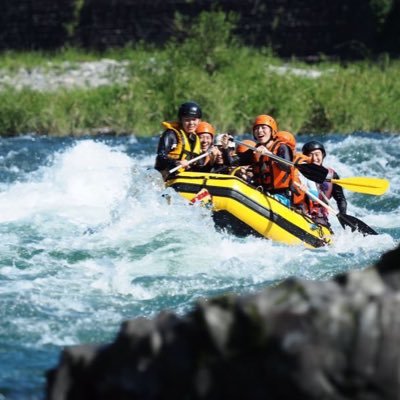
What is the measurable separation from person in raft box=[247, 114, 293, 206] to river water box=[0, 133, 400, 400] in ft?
2.30

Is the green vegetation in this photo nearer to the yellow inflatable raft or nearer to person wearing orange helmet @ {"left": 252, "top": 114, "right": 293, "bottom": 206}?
person wearing orange helmet @ {"left": 252, "top": 114, "right": 293, "bottom": 206}

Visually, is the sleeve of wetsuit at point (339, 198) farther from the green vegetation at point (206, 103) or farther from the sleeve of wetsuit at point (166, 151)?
the green vegetation at point (206, 103)

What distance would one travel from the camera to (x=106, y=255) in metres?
9.12

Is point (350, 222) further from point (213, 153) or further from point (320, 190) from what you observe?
point (213, 153)

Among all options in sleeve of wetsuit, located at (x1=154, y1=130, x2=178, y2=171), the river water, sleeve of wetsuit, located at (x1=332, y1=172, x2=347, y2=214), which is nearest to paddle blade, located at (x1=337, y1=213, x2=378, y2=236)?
the river water

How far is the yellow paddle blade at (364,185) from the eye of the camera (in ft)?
35.8

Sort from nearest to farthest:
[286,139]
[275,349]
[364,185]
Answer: [275,349] < [286,139] < [364,185]

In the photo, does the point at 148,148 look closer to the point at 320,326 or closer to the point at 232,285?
the point at 232,285

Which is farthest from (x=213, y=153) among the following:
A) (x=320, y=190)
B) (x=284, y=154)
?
(x=320, y=190)

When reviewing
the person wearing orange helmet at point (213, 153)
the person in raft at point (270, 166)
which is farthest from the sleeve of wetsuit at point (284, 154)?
the person wearing orange helmet at point (213, 153)

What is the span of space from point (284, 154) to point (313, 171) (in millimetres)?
378

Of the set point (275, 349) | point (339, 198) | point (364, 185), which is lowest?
point (339, 198)

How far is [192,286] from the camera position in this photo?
25.8ft

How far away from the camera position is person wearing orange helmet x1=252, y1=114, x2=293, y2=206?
414 inches
